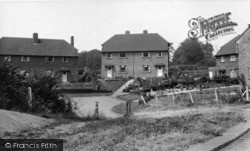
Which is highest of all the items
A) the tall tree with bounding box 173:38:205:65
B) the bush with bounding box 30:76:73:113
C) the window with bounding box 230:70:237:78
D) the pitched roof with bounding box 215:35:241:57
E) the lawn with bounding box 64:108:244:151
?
the tall tree with bounding box 173:38:205:65

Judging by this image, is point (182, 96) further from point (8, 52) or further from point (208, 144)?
point (8, 52)

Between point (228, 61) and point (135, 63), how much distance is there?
51.5 feet

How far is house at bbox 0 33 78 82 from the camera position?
199 feet

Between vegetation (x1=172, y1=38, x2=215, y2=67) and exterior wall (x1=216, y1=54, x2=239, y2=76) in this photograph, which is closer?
exterior wall (x1=216, y1=54, x2=239, y2=76)

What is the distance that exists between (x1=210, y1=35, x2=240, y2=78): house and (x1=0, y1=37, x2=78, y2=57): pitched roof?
2541 cm

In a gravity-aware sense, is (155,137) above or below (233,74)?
below

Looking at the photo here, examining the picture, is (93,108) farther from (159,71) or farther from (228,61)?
(228,61)

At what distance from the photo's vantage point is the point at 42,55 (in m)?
61.9

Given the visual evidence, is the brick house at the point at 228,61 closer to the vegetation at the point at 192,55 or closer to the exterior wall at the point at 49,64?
the exterior wall at the point at 49,64

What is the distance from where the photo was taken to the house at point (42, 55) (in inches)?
2393

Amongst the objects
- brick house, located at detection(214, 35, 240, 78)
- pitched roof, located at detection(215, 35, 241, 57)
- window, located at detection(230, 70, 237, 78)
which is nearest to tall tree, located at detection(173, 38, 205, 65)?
pitched roof, located at detection(215, 35, 241, 57)

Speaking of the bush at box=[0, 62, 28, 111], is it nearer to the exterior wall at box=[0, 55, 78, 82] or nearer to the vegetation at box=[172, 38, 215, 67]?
the exterior wall at box=[0, 55, 78, 82]

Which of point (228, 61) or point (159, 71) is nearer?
point (228, 61)

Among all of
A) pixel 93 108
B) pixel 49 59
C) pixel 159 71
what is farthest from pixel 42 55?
pixel 93 108
